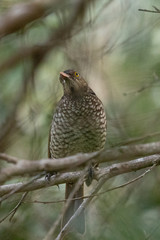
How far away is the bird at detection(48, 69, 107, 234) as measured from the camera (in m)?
4.60

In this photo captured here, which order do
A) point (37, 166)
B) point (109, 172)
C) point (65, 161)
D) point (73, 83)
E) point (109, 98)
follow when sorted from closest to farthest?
point (37, 166) → point (65, 161) → point (109, 172) → point (109, 98) → point (73, 83)

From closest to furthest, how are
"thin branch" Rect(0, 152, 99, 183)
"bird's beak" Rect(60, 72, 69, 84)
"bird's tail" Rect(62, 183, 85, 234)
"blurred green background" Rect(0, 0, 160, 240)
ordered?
1. "thin branch" Rect(0, 152, 99, 183)
2. "blurred green background" Rect(0, 0, 160, 240)
3. "bird's tail" Rect(62, 183, 85, 234)
4. "bird's beak" Rect(60, 72, 69, 84)

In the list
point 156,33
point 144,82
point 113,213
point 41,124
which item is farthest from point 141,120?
point 41,124

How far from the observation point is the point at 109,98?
14.1 feet

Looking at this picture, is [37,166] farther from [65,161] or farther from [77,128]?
[77,128]

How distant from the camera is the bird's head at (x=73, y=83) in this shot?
4.60 metres

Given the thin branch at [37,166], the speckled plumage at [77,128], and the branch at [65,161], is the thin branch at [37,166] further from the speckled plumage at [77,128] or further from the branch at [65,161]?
the speckled plumage at [77,128]

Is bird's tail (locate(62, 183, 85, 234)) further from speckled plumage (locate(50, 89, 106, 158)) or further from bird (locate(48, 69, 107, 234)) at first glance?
speckled plumage (locate(50, 89, 106, 158))

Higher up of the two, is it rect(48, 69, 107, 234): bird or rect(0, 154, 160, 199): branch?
rect(48, 69, 107, 234): bird

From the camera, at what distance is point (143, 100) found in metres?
4.50

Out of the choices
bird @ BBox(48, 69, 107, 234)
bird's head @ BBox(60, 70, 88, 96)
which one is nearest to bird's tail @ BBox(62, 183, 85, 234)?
bird @ BBox(48, 69, 107, 234)

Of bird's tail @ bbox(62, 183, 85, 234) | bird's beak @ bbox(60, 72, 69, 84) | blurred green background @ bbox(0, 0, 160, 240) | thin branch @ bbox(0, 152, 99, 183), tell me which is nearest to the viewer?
thin branch @ bbox(0, 152, 99, 183)

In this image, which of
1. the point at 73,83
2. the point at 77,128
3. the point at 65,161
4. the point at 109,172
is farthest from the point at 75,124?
the point at 65,161

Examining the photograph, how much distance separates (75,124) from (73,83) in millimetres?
420
